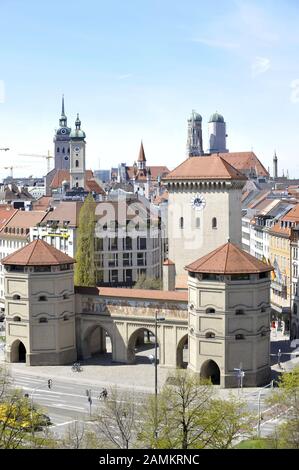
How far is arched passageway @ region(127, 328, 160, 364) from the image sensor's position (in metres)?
84.2

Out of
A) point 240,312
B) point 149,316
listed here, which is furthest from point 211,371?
point 149,316

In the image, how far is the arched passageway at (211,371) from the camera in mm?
75912

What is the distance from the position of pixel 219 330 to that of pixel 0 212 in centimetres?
8303

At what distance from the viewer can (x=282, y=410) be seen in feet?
179

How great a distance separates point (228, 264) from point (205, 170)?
31.5 metres

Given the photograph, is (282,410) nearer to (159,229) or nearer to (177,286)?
(177,286)

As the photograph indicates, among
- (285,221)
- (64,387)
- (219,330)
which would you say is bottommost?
(64,387)

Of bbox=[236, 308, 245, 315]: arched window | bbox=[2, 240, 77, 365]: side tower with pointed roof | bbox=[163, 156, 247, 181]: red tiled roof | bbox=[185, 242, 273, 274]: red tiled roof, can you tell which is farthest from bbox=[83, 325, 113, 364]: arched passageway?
bbox=[163, 156, 247, 181]: red tiled roof

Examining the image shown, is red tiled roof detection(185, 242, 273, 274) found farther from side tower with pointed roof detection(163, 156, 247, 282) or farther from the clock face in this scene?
the clock face

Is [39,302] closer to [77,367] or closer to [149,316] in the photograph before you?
[77,367]

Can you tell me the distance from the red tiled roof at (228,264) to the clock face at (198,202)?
1105 inches

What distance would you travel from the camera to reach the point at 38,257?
84625 mm
